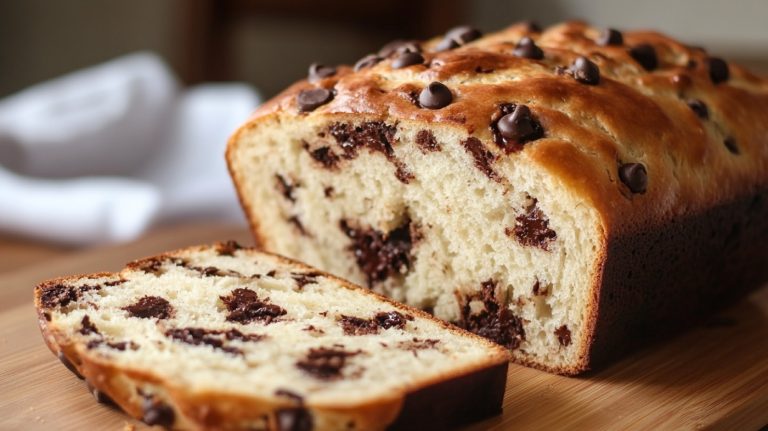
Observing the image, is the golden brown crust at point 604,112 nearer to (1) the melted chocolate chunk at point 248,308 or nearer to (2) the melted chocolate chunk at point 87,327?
(1) the melted chocolate chunk at point 248,308

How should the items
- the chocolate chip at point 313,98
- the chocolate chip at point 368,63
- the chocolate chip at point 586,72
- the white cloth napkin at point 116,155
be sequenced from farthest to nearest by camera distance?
1. the white cloth napkin at point 116,155
2. the chocolate chip at point 368,63
3. the chocolate chip at point 313,98
4. the chocolate chip at point 586,72

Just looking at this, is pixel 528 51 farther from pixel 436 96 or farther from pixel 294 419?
pixel 294 419

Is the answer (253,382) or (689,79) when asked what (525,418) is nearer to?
(253,382)

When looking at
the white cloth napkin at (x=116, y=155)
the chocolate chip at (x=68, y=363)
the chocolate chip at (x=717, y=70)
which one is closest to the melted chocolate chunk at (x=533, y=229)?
the chocolate chip at (x=717, y=70)

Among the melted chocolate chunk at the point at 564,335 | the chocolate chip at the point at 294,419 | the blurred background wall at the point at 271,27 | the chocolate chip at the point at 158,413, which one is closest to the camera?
the chocolate chip at the point at 294,419

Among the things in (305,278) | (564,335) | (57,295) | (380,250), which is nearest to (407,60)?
(380,250)

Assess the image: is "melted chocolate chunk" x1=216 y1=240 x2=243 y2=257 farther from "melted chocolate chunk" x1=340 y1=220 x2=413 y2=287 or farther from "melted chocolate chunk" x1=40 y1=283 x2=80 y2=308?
"melted chocolate chunk" x1=40 y1=283 x2=80 y2=308

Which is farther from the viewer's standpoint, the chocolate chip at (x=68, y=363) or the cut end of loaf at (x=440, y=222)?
the cut end of loaf at (x=440, y=222)
